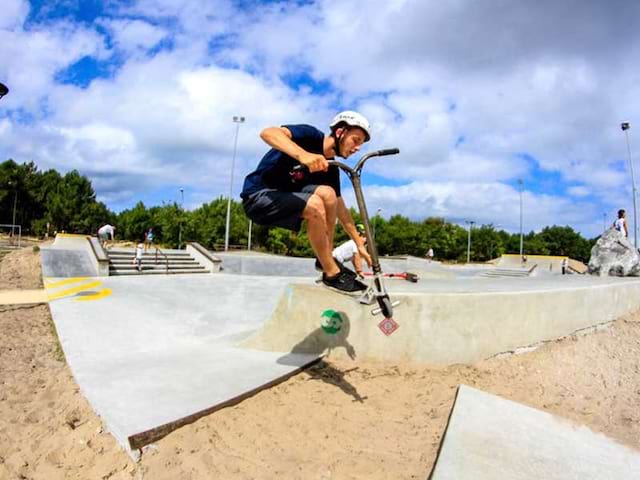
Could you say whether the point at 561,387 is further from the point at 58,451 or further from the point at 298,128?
the point at 58,451

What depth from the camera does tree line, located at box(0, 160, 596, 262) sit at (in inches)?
1928

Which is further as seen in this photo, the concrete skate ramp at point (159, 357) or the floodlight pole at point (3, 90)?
the floodlight pole at point (3, 90)

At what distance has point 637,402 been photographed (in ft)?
13.0

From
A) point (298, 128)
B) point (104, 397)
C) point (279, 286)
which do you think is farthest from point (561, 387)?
point (279, 286)

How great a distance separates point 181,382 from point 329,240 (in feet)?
6.30

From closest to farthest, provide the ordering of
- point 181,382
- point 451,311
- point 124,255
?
point 181,382
point 451,311
point 124,255

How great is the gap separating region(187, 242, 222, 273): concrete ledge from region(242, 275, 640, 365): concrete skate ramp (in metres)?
14.0

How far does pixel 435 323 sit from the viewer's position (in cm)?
473

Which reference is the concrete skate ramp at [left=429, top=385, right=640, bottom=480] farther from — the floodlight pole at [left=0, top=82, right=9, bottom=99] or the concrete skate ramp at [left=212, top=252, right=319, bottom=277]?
the concrete skate ramp at [left=212, top=252, right=319, bottom=277]

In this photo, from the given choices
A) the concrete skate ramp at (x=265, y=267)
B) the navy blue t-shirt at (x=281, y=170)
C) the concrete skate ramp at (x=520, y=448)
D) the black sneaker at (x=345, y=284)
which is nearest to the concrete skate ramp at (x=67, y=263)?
the concrete skate ramp at (x=265, y=267)

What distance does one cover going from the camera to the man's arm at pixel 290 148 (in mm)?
3078

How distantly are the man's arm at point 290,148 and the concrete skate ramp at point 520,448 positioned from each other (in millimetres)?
2143

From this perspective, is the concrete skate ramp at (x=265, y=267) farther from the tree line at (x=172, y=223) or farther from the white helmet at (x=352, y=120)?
the tree line at (x=172, y=223)

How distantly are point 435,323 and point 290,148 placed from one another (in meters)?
2.74
